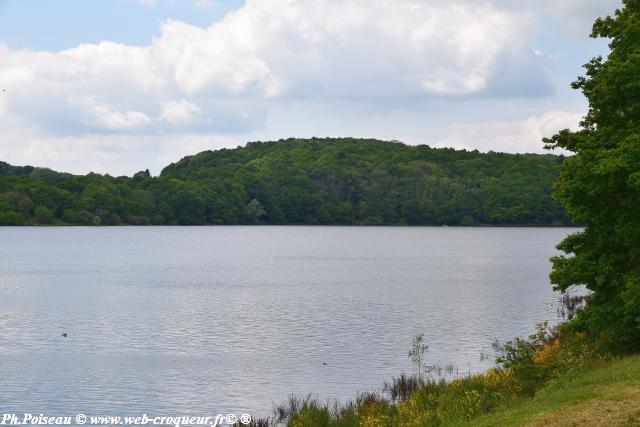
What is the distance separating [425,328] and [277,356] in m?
14.5

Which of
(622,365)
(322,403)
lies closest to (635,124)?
(622,365)

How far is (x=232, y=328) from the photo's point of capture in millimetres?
55344

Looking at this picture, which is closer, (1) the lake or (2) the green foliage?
(2) the green foliage

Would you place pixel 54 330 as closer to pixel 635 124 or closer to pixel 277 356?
pixel 277 356

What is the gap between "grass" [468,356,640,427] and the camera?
18.9 metres

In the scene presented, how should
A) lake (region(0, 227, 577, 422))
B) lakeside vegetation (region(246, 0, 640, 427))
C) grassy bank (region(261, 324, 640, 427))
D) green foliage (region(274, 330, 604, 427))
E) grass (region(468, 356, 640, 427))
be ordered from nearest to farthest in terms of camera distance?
1. grass (region(468, 356, 640, 427))
2. grassy bank (region(261, 324, 640, 427))
3. green foliage (region(274, 330, 604, 427))
4. lakeside vegetation (region(246, 0, 640, 427))
5. lake (region(0, 227, 577, 422))

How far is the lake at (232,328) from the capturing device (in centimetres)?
3609

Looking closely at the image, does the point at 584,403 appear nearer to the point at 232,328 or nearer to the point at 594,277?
the point at 594,277

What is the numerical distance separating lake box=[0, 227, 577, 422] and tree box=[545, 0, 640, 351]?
1183 cm

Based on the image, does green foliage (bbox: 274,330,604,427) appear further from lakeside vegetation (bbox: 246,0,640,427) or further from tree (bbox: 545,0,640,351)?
tree (bbox: 545,0,640,351)

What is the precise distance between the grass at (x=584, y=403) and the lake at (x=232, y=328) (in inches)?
516

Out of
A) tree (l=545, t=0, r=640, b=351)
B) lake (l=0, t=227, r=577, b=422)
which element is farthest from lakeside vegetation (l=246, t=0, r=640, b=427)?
lake (l=0, t=227, r=577, b=422)

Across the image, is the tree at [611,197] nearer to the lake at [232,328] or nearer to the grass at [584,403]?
the grass at [584,403]

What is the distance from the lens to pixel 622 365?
24.8 metres
